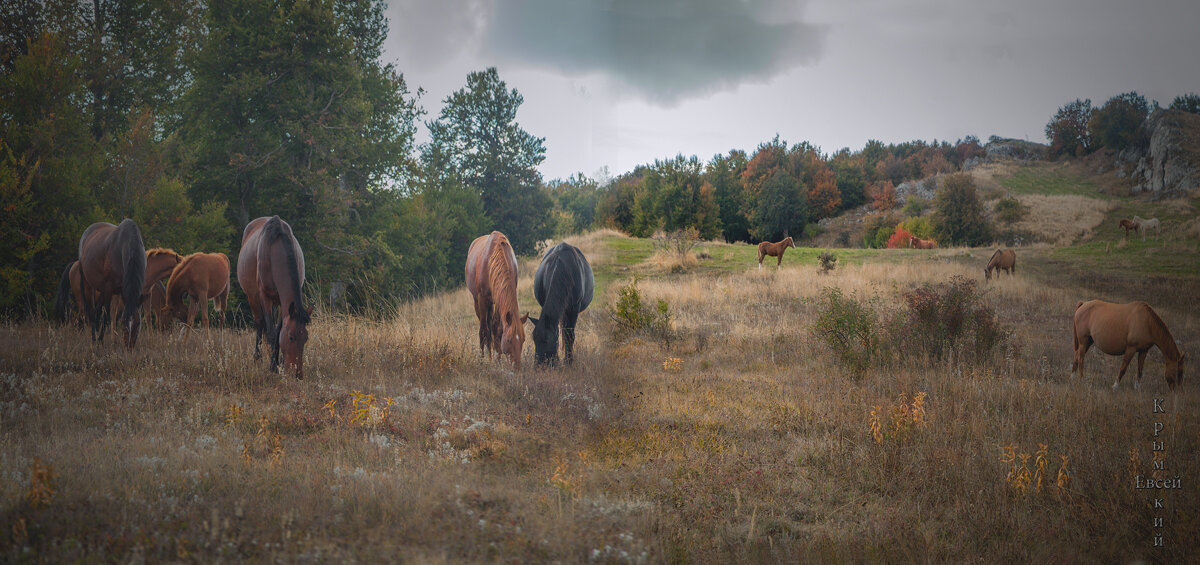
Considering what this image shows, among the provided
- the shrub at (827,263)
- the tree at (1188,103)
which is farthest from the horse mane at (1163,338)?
the shrub at (827,263)

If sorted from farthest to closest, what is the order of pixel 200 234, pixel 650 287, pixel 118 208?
pixel 650 287 < pixel 200 234 < pixel 118 208

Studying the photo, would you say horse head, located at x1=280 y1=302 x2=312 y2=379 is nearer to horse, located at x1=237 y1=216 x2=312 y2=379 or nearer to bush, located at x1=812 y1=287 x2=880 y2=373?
horse, located at x1=237 y1=216 x2=312 y2=379

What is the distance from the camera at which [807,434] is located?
6.16 m

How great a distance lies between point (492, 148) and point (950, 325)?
21275 millimetres

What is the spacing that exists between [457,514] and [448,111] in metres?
24.9

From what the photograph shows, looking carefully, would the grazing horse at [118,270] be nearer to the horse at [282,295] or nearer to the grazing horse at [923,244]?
the horse at [282,295]

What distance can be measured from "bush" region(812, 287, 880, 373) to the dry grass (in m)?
0.48

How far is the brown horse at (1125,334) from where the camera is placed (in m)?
6.55

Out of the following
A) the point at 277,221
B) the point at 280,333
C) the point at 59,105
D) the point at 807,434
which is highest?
the point at 59,105

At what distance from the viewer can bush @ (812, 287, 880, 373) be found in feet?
30.0

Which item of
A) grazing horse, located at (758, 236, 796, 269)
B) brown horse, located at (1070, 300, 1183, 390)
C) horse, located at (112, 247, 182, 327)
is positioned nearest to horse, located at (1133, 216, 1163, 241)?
brown horse, located at (1070, 300, 1183, 390)

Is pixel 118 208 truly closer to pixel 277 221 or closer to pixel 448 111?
pixel 277 221

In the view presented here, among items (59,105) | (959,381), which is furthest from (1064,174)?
(59,105)

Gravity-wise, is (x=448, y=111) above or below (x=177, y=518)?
above
